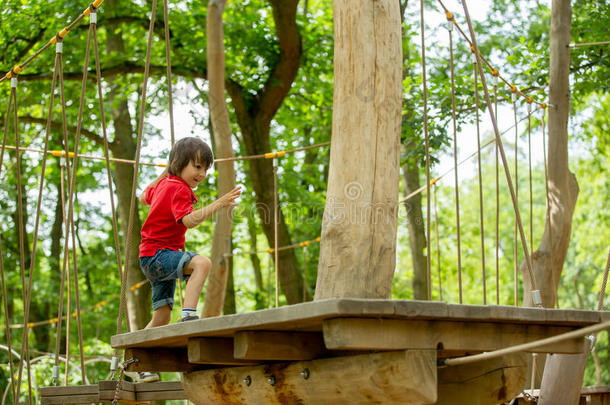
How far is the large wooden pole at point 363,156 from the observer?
2334 mm

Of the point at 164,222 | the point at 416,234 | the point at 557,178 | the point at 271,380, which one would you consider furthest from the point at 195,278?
the point at 416,234

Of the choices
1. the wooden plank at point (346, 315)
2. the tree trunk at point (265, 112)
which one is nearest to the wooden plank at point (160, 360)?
the wooden plank at point (346, 315)

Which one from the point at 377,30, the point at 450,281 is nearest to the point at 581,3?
the point at 377,30

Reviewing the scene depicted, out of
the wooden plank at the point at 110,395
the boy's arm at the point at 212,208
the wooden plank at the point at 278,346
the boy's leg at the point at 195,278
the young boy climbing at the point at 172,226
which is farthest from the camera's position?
the wooden plank at the point at 110,395

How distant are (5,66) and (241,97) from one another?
2.28m

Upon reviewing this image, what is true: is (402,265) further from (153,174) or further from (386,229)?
(386,229)

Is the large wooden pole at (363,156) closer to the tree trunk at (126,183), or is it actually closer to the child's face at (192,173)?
the child's face at (192,173)

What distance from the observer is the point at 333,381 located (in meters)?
2.13

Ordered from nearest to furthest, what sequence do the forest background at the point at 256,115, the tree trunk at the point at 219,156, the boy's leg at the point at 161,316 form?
the boy's leg at the point at 161,316
the tree trunk at the point at 219,156
the forest background at the point at 256,115

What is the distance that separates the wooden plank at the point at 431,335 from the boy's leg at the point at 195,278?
1.01 m

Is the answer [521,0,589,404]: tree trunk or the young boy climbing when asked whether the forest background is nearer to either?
[521,0,589,404]: tree trunk

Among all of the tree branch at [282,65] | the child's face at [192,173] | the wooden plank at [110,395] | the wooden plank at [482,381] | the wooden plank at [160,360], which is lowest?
the wooden plank at [110,395]

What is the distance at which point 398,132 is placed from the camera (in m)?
2.48

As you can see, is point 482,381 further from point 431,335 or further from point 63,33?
point 63,33
